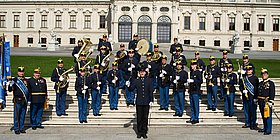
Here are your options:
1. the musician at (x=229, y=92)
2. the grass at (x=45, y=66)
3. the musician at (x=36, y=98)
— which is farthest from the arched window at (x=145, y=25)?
the musician at (x=36, y=98)

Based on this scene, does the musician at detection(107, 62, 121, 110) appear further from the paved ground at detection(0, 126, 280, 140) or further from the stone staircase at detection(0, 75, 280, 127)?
the paved ground at detection(0, 126, 280, 140)

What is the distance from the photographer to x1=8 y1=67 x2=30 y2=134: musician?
39.4 feet

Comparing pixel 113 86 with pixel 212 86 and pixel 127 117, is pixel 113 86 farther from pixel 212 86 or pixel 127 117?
pixel 212 86

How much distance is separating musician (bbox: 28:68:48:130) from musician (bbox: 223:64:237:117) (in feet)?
20.6

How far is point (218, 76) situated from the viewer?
565 inches

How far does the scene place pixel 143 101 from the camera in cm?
1176

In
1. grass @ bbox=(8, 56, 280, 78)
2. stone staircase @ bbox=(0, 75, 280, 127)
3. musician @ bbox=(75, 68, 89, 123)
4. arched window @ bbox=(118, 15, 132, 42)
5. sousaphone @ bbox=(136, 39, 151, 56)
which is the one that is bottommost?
stone staircase @ bbox=(0, 75, 280, 127)

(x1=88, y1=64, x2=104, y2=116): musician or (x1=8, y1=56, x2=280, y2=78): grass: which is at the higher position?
(x1=8, y1=56, x2=280, y2=78): grass

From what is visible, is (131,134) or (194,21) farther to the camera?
(194,21)

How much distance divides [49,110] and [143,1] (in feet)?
152

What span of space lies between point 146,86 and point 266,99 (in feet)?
12.4

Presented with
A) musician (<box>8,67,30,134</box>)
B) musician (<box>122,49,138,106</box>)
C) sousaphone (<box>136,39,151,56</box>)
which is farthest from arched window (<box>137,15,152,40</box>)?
musician (<box>8,67,30,134</box>)

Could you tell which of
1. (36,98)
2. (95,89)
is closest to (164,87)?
(95,89)

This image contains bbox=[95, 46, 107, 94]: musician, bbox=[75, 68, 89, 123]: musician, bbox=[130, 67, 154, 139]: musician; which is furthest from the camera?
bbox=[95, 46, 107, 94]: musician
